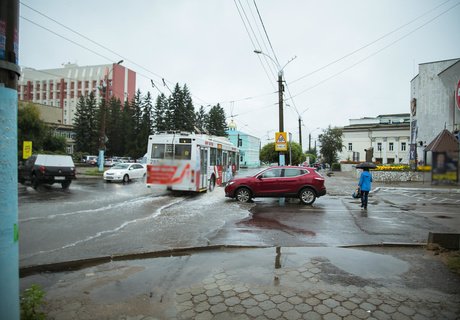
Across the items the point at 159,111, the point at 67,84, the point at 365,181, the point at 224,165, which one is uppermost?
the point at 67,84

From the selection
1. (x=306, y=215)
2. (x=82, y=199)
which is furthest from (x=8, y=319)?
(x=82, y=199)

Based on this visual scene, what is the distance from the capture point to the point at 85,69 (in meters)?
106

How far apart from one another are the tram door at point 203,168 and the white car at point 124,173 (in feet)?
35.5

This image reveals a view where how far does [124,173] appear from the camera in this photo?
2519cm

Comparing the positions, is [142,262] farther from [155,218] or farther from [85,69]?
[85,69]

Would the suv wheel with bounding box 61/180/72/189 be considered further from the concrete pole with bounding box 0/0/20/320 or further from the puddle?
the concrete pole with bounding box 0/0/20/320

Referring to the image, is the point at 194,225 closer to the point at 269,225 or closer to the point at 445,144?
the point at 269,225

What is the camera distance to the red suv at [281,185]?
44.8ft

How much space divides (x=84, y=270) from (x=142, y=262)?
3.11ft

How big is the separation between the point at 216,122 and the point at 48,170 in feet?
201

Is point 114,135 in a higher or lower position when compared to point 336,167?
higher

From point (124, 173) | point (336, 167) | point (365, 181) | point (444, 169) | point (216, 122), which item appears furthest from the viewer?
point (216, 122)

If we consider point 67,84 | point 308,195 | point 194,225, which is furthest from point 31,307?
point 67,84

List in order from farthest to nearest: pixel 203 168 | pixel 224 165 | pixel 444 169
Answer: pixel 224 165, pixel 203 168, pixel 444 169
